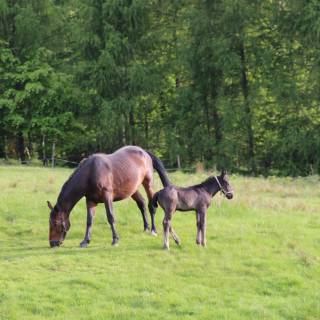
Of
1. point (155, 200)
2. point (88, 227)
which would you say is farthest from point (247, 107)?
point (88, 227)

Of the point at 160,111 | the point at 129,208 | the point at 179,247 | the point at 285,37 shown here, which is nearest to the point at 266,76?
the point at 285,37

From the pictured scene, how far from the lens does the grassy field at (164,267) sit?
10930mm

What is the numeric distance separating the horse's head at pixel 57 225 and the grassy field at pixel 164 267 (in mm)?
238

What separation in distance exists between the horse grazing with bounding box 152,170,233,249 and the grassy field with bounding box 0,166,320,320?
42cm

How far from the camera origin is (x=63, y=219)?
1389 cm

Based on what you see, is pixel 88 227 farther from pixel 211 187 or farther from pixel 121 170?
pixel 211 187

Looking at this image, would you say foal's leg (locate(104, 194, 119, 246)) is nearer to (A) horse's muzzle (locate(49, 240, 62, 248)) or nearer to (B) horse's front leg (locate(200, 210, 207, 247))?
(A) horse's muzzle (locate(49, 240, 62, 248))

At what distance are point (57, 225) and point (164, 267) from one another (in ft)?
8.60

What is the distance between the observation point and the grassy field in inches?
430

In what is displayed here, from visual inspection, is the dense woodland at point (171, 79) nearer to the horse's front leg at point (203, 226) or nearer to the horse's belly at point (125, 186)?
the horse's belly at point (125, 186)

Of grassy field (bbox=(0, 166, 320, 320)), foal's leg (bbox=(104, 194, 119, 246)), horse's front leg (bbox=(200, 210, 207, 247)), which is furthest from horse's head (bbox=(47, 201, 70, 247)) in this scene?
horse's front leg (bbox=(200, 210, 207, 247))

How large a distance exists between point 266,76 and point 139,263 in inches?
853

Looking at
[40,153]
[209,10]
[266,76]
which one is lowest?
[40,153]

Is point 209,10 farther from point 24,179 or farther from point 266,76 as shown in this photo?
point 24,179
